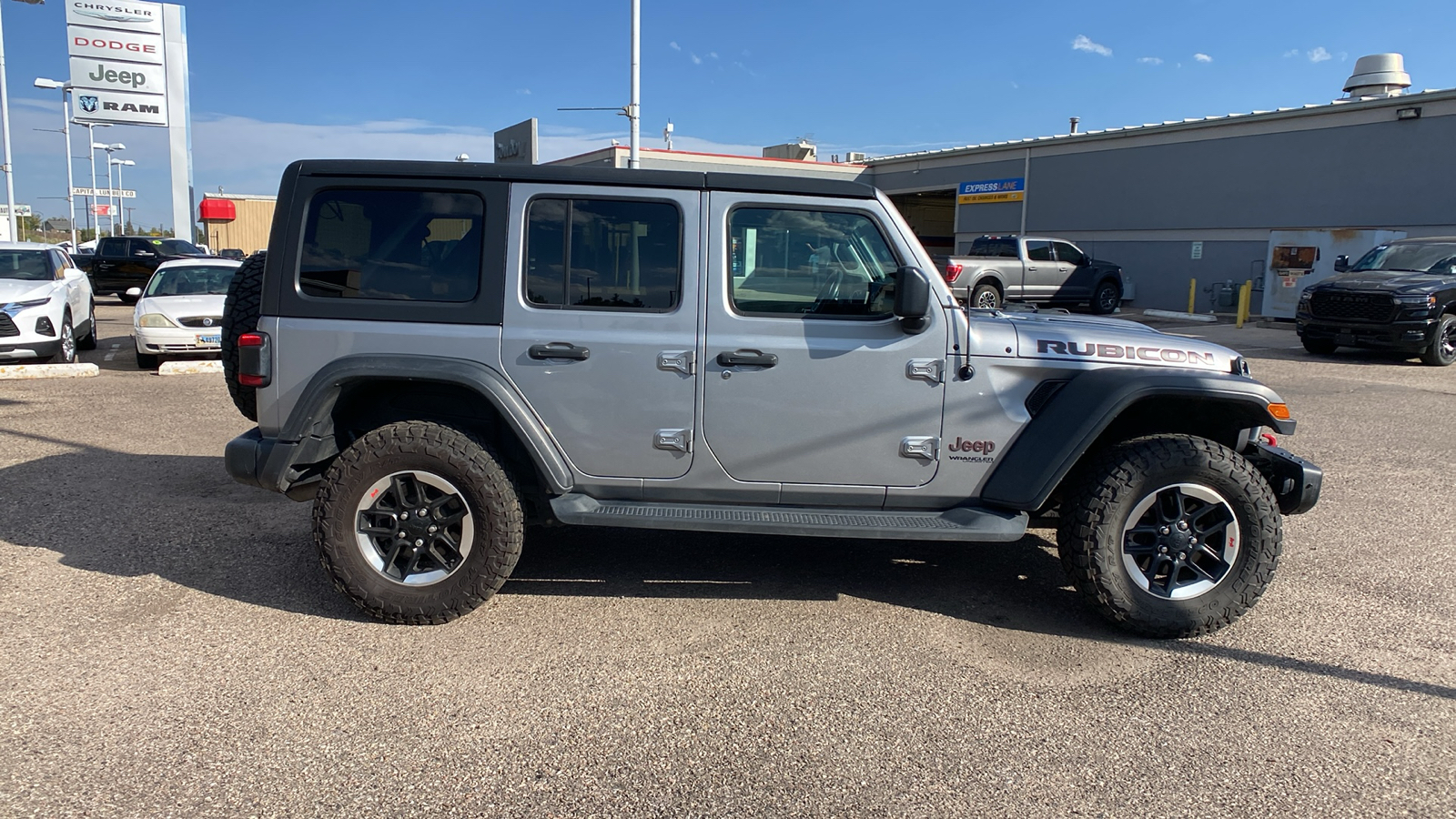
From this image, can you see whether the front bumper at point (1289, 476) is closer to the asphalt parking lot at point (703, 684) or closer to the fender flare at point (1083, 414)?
the fender flare at point (1083, 414)

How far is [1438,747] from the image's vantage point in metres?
3.26

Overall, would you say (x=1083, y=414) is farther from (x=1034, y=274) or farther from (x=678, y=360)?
(x=1034, y=274)

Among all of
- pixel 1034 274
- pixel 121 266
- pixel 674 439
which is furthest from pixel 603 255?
pixel 121 266

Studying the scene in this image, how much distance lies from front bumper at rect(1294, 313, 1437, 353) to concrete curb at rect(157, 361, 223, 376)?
15.4 metres

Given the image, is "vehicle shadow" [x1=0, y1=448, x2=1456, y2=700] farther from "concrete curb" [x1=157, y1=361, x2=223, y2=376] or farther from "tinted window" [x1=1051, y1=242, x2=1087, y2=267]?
"tinted window" [x1=1051, y1=242, x2=1087, y2=267]

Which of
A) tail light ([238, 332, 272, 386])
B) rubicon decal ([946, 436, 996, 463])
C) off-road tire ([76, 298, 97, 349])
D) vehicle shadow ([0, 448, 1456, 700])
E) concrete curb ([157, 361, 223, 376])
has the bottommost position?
vehicle shadow ([0, 448, 1456, 700])

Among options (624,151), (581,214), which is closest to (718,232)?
(581,214)

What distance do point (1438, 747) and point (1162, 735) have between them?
0.91 meters

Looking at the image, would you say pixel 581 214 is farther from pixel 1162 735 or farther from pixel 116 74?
pixel 116 74

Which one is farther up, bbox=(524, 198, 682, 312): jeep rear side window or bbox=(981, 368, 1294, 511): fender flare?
bbox=(524, 198, 682, 312): jeep rear side window

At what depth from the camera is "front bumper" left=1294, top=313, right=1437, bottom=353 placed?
13.5 metres

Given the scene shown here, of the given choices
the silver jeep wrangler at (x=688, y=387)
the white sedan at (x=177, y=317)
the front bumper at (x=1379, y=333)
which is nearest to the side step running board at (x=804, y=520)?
the silver jeep wrangler at (x=688, y=387)

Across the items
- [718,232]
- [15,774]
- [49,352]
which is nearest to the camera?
[15,774]

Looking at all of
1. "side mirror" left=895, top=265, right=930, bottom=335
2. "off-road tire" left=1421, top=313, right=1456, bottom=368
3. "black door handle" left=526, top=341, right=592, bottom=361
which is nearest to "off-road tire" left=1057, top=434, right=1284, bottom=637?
"side mirror" left=895, top=265, right=930, bottom=335
